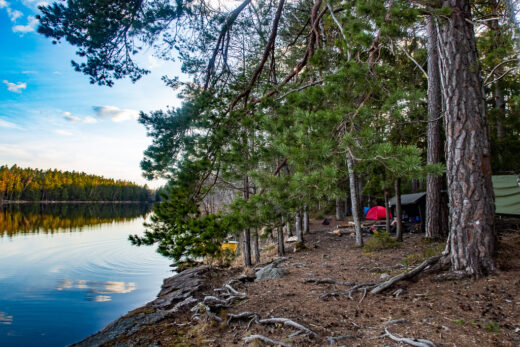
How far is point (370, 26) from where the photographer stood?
3.90 meters

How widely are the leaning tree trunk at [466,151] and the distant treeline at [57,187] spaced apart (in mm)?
100270

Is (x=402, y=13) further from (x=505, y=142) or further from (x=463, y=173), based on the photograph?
(x=505, y=142)

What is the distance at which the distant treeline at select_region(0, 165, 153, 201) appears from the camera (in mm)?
81863

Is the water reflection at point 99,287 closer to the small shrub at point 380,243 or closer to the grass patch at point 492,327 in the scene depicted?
the small shrub at point 380,243

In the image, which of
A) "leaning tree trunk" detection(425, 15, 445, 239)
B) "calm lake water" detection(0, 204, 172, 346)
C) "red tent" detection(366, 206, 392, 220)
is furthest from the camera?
"red tent" detection(366, 206, 392, 220)

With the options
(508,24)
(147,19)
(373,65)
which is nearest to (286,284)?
(373,65)

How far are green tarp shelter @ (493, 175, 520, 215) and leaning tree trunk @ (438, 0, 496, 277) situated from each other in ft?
33.9

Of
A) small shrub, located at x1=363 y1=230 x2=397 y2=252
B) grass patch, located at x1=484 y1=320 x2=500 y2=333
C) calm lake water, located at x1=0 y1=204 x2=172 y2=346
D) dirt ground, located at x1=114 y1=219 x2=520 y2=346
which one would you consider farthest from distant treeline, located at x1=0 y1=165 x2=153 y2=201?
grass patch, located at x1=484 y1=320 x2=500 y2=333

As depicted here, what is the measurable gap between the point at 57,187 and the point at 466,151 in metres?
111

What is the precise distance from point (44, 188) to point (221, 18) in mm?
107013

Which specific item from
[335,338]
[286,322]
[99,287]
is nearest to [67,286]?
[99,287]

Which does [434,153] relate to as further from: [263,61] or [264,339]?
[264,339]

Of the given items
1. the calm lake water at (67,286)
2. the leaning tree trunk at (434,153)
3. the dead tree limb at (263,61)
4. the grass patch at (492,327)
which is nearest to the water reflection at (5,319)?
the calm lake water at (67,286)

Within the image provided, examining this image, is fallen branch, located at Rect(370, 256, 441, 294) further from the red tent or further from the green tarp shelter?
the red tent
